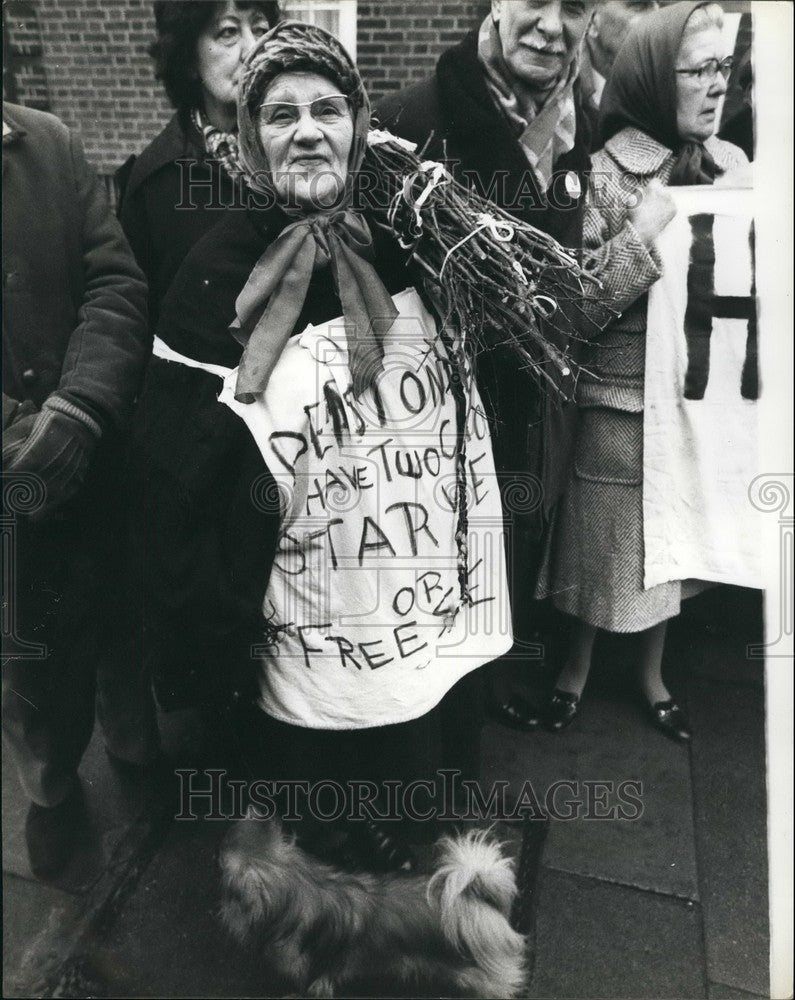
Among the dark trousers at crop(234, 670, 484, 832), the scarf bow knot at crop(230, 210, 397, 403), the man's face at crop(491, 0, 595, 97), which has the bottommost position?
the dark trousers at crop(234, 670, 484, 832)

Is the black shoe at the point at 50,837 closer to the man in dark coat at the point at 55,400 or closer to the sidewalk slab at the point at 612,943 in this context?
the man in dark coat at the point at 55,400

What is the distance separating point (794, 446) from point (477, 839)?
141 cm

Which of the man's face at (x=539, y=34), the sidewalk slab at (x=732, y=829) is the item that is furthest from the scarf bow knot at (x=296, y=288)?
the sidewalk slab at (x=732, y=829)

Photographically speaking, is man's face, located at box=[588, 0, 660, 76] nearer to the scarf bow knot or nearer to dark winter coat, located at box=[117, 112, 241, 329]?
the scarf bow knot

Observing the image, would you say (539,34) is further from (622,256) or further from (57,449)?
(57,449)

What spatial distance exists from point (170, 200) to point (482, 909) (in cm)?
218

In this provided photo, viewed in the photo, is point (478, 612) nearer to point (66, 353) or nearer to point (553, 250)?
point (553, 250)

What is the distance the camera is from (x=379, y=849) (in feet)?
8.34

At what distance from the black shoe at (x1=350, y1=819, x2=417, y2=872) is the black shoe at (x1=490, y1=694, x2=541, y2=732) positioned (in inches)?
19.5

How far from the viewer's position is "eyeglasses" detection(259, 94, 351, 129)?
1942 millimetres

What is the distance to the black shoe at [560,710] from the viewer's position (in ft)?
9.06

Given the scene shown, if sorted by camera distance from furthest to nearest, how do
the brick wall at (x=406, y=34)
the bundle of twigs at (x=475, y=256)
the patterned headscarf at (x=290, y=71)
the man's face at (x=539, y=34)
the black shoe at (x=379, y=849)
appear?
1. the black shoe at (x=379, y=849)
2. the brick wall at (x=406, y=34)
3. the man's face at (x=539, y=34)
4. the bundle of twigs at (x=475, y=256)
5. the patterned headscarf at (x=290, y=71)

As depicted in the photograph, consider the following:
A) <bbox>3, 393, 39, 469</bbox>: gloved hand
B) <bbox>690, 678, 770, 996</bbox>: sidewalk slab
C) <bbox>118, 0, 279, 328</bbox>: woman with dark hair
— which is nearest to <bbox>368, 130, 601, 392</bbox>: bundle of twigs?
<bbox>118, 0, 279, 328</bbox>: woman with dark hair

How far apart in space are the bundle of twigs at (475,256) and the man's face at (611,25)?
0.64 metres
